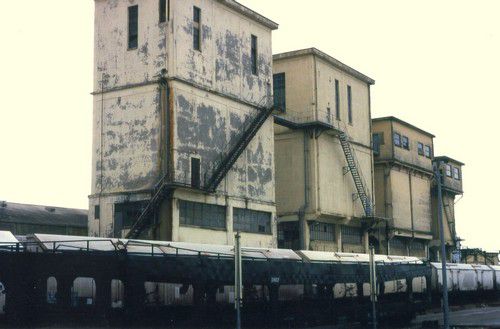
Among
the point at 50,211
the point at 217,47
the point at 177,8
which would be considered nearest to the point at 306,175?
the point at 217,47

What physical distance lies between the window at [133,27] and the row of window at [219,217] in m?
11.5

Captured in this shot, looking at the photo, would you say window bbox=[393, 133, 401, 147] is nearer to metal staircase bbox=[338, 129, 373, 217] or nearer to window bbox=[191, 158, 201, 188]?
metal staircase bbox=[338, 129, 373, 217]

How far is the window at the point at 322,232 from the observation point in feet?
195

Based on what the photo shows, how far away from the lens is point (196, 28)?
158 ft

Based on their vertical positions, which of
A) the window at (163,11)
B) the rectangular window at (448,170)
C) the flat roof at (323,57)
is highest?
the flat roof at (323,57)

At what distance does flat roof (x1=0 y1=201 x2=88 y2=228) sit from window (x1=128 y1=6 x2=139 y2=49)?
20.3 meters

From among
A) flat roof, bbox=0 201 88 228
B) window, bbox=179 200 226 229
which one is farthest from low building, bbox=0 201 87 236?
window, bbox=179 200 226 229

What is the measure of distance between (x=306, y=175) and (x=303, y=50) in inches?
421

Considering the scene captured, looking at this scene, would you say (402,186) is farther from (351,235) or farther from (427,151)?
(351,235)

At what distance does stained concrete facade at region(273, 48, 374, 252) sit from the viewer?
5866 cm

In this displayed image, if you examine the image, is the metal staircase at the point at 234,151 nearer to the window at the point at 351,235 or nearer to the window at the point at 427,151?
the window at the point at 351,235

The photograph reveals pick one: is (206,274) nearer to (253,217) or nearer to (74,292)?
Answer: (74,292)

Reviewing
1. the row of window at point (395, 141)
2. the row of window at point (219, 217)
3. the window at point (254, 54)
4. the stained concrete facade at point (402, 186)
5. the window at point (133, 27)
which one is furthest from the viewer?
the row of window at point (395, 141)

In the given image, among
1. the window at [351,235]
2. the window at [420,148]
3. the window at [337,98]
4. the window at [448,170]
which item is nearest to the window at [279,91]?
the window at [337,98]
